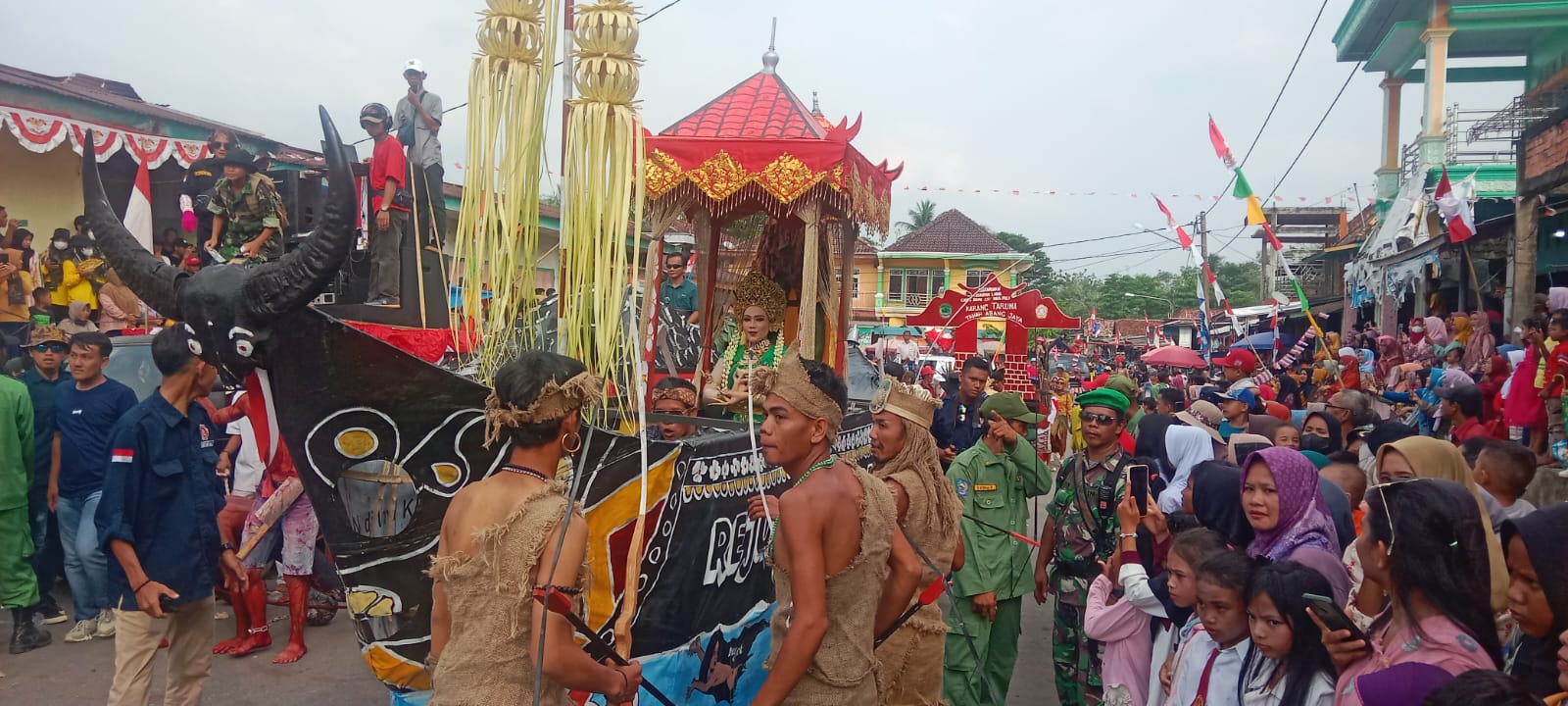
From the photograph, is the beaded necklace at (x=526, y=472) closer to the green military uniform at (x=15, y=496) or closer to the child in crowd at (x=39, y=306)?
the green military uniform at (x=15, y=496)

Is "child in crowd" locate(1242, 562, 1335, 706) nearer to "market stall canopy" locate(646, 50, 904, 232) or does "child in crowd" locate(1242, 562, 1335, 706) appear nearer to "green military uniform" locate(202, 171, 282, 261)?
"market stall canopy" locate(646, 50, 904, 232)

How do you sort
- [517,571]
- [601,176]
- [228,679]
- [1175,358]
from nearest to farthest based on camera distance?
[517,571]
[601,176]
[228,679]
[1175,358]

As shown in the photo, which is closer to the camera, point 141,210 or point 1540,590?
point 1540,590

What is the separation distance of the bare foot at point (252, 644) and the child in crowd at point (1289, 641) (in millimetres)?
5488

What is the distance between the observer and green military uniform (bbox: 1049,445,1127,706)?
4.37 meters

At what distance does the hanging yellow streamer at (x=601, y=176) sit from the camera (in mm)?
3262

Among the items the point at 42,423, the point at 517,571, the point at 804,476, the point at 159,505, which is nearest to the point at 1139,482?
the point at 804,476

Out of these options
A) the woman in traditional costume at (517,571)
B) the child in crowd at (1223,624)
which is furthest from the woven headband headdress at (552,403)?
the child in crowd at (1223,624)

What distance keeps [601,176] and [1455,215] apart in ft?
35.4

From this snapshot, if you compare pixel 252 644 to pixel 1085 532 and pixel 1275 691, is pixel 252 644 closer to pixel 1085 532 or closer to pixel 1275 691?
pixel 1085 532

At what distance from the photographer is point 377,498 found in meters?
3.99

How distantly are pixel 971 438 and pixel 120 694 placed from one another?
5808mm

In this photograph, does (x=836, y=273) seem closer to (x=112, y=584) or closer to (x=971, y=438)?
(x=971, y=438)

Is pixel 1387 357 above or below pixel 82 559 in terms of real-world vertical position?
above
